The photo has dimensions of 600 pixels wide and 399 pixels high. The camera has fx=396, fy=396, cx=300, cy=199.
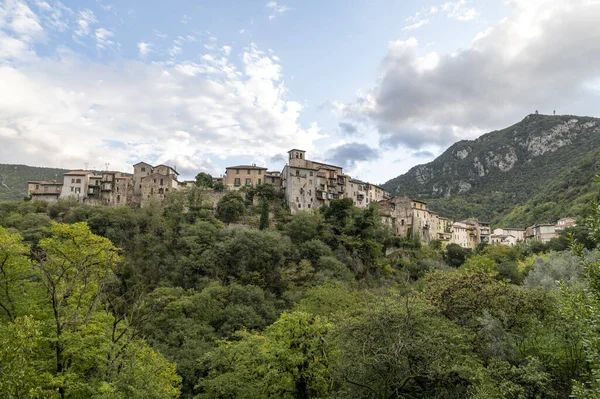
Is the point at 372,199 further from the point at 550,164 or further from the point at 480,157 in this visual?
the point at 480,157

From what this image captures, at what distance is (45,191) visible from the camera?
68.8 metres

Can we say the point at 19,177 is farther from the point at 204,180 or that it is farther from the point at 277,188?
the point at 277,188

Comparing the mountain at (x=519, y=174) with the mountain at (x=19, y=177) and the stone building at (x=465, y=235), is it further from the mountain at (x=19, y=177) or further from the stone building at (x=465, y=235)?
the mountain at (x=19, y=177)

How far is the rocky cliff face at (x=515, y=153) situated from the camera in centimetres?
17200

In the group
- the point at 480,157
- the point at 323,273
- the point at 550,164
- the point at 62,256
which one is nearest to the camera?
the point at 62,256

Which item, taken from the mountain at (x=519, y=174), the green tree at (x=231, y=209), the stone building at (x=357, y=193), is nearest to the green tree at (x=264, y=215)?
the green tree at (x=231, y=209)

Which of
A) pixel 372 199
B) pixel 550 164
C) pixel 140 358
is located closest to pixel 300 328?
pixel 140 358

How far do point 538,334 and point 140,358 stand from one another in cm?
1870

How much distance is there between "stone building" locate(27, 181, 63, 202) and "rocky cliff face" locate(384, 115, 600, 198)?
476 feet

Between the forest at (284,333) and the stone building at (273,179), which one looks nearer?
the forest at (284,333)

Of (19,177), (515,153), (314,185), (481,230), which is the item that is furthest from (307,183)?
(515,153)

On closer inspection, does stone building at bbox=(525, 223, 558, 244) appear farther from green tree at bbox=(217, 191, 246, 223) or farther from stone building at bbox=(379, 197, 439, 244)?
green tree at bbox=(217, 191, 246, 223)

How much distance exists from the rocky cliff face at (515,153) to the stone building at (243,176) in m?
122

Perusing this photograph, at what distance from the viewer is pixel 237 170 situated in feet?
242
